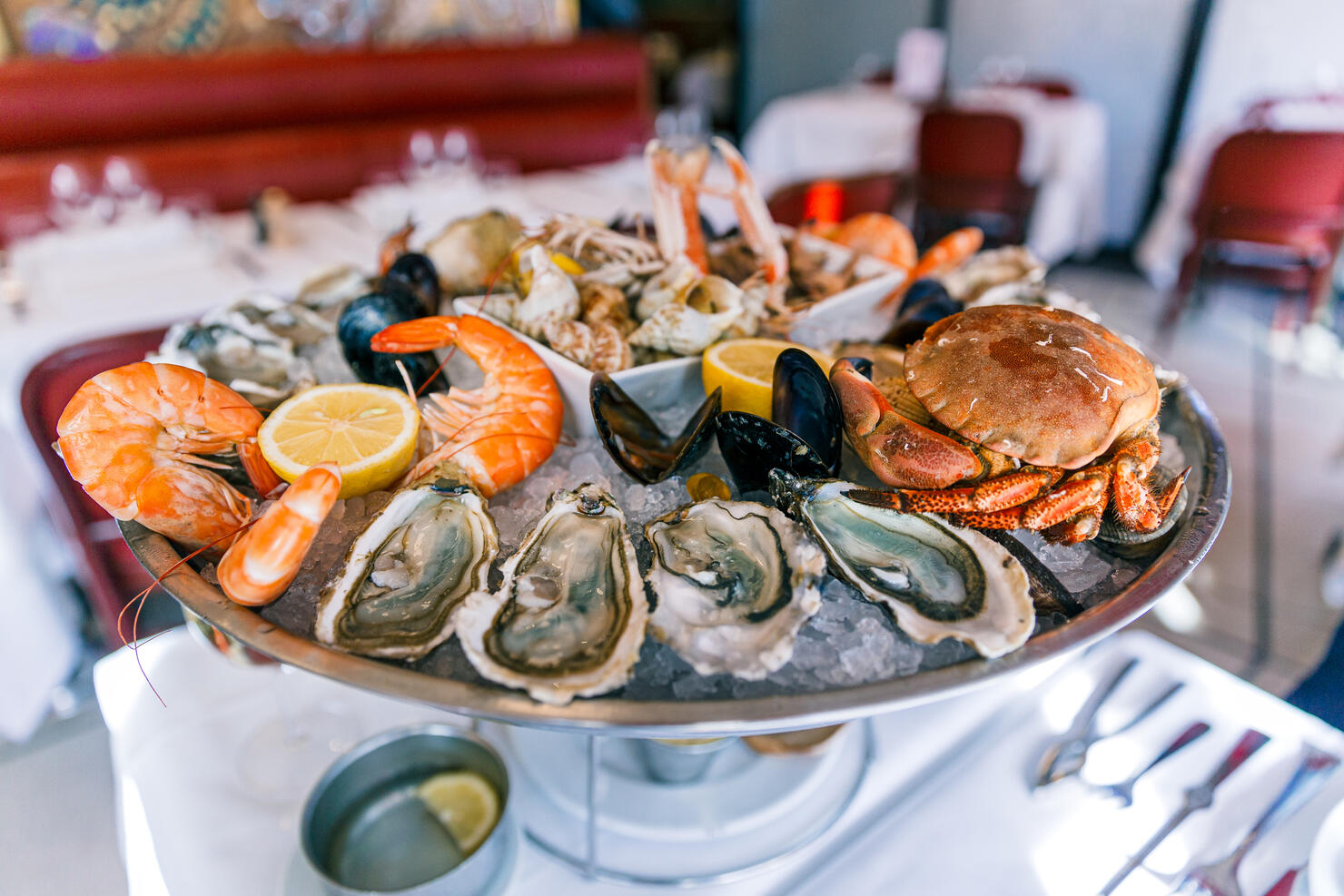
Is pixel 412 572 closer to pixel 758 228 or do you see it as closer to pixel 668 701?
pixel 668 701

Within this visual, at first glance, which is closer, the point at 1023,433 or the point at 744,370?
the point at 1023,433

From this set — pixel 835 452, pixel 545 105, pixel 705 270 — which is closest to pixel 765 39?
pixel 545 105

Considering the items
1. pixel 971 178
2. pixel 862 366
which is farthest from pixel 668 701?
pixel 971 178

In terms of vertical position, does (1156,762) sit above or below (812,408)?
below

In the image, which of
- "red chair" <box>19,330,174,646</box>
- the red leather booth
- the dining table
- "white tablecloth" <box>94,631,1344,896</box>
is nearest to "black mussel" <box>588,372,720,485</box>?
"white tablecloth" <box>94,631,1344,896</box>

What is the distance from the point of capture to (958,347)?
916 millimetres

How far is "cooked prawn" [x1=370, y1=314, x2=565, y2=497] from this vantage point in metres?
0.92

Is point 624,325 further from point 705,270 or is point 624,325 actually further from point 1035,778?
point 1035,778

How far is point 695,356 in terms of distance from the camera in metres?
1.07

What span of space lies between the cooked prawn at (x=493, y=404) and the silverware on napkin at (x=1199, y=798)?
0.90 metres

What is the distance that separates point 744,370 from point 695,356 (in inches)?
4.0

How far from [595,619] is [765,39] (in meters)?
8.03

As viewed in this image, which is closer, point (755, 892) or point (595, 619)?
point (595, 619)

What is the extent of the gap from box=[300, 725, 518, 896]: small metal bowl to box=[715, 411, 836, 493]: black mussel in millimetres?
514
